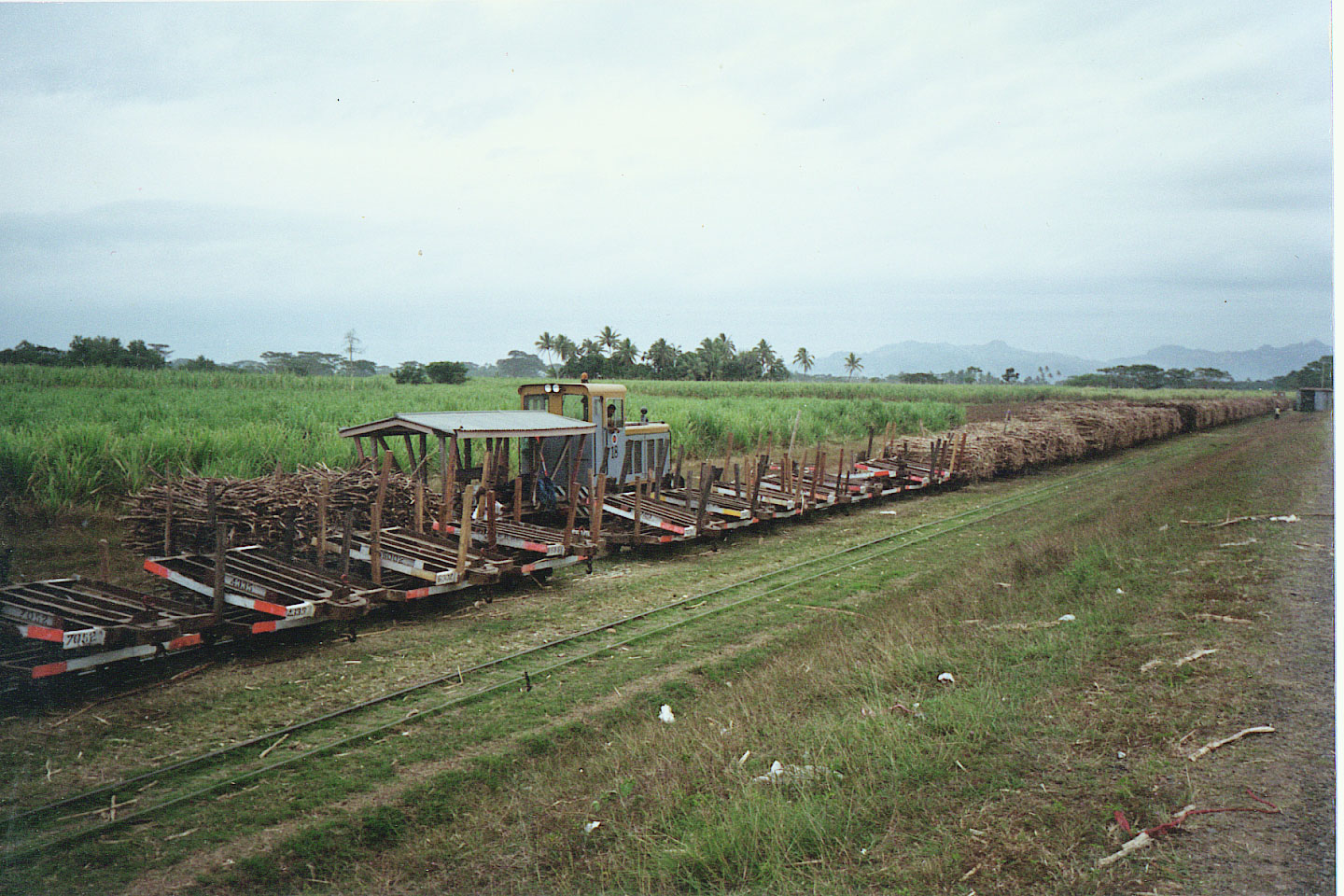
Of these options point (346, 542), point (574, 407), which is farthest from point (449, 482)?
point (574, 407)

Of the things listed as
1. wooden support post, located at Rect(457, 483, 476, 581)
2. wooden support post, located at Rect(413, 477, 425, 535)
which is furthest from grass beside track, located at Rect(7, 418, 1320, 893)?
wooden support post, located at Rect(413, 477, 425, 535)

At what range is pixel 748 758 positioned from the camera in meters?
5.04

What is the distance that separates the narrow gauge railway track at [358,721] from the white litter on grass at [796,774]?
2565 mm

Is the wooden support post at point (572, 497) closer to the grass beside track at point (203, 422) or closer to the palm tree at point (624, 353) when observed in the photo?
the grass beside track at point (203, 422)

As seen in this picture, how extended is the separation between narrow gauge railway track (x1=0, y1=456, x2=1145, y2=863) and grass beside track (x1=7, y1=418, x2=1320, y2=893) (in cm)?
22

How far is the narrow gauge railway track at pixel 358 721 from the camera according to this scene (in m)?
4.43

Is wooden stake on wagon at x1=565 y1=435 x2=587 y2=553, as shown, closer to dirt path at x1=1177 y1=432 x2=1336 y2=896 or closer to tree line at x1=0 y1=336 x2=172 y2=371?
dirt path at x1=1177 y1=432 x2=1336 y2=896

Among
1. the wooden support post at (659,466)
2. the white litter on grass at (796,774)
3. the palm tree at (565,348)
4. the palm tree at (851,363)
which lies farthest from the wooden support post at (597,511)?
the palm tree at (851,363)

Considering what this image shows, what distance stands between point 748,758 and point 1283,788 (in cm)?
281

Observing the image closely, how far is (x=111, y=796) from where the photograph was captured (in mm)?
4758

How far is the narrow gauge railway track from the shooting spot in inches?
174

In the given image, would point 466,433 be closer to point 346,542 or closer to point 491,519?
point 491,519

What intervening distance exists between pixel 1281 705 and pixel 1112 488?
16250 mm

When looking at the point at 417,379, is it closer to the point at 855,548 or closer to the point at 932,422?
the point at 932,422
